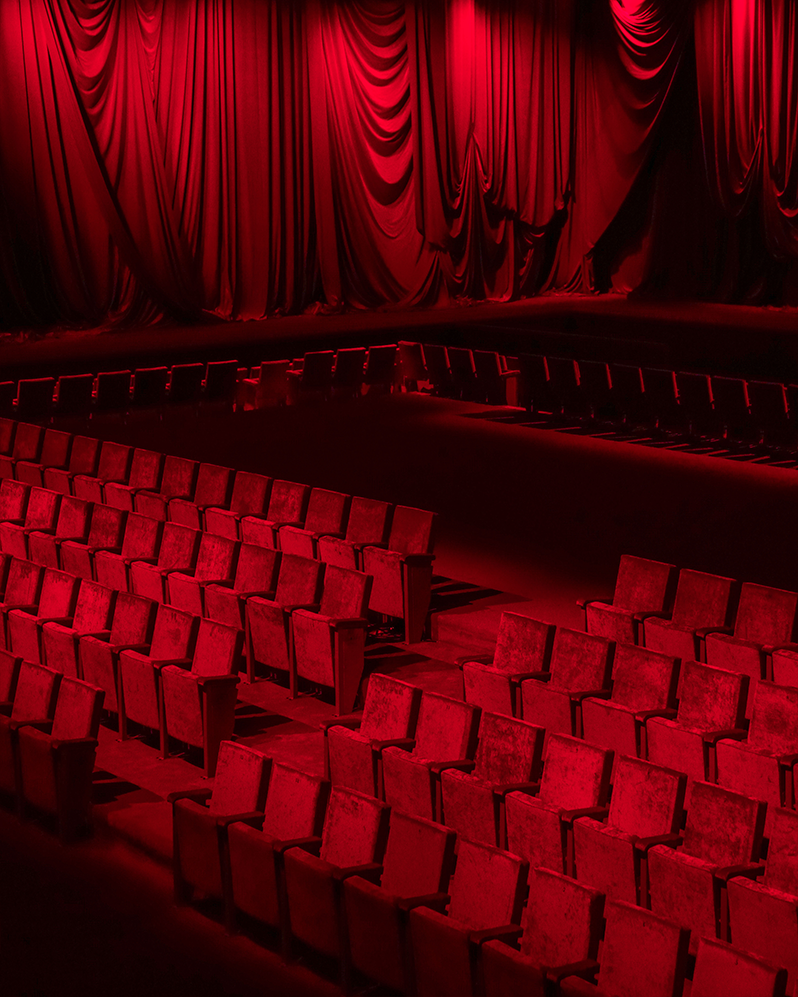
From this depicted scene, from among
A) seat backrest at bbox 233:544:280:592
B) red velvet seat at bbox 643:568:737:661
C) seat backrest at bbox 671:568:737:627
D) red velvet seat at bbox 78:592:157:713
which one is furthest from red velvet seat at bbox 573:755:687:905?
seat backrest at bbox 233:544:280:592

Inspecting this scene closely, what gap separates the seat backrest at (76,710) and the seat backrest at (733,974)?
136 centimetres

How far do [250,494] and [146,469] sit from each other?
0.52 meters

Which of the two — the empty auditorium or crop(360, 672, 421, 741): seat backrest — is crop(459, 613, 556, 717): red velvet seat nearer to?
the empty auditorium

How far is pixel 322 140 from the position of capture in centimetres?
883

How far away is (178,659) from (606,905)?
4.37 feet

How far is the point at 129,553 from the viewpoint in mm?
3852

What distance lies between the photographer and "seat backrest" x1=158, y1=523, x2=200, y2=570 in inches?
145

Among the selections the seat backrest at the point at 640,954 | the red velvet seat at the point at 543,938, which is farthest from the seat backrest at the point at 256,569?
the seat backrest at the point at 640,954

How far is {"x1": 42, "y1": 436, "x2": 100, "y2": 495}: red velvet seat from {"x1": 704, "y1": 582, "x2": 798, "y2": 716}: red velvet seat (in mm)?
2330

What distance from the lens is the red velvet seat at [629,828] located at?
205 cm

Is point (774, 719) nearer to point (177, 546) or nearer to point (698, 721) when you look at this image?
point (698, 721)

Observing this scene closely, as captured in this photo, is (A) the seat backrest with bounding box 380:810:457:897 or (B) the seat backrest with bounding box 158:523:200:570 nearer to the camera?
(A) the seat backrest with bounding box 380:810:457:897

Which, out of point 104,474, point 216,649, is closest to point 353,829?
point 216,649

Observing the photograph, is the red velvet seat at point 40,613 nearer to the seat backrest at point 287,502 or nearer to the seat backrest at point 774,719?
the seat backrest at point 287,502
